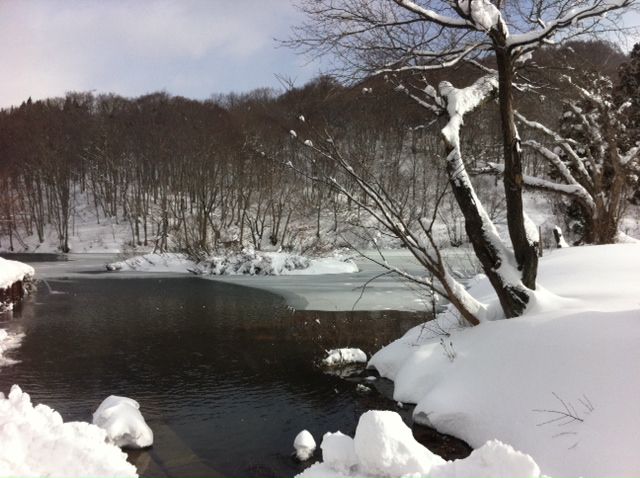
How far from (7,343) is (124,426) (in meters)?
6.81

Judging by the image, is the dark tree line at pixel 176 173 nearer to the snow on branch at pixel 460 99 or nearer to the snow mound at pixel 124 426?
the snow on branch at pixel 460 99

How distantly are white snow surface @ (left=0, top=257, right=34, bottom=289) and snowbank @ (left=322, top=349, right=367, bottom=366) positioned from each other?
11.3 m

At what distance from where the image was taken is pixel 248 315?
46.0ft

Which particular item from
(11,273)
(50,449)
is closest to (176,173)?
(11,273)

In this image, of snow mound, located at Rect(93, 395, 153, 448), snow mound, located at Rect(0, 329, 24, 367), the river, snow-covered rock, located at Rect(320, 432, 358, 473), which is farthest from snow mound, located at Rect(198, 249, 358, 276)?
snow-covered rock, located at Rect(320, 432, 358, 473)

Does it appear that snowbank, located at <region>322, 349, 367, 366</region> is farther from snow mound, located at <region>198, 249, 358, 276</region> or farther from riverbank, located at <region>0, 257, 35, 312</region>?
snow mound, located at <region>198, 249, 358, 276</region>

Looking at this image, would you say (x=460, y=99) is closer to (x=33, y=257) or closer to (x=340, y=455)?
(x=340, y=455)

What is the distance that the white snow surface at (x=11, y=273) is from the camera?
1483 cm

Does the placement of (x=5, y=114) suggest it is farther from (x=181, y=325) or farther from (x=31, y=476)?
(x=31, y=476)

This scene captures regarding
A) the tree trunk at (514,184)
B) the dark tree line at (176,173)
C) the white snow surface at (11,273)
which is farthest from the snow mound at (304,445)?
the dark tree line at (176,173)

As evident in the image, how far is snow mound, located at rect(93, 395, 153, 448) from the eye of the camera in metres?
5.51

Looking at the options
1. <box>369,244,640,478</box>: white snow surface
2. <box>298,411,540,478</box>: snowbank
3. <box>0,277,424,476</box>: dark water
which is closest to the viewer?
<box>298,411,540,478</box>: snowbank

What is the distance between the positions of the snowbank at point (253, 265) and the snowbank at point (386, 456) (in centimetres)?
2038

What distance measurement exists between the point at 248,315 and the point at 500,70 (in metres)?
9.91
